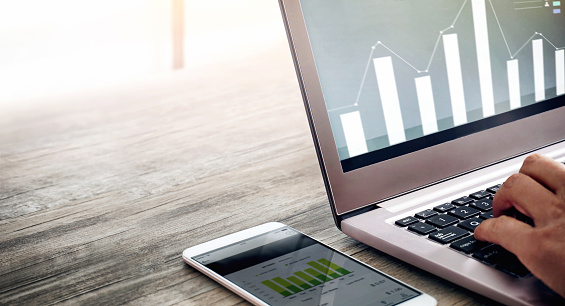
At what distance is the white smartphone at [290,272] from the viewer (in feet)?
1.44

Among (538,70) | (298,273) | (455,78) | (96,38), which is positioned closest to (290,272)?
(298,273)

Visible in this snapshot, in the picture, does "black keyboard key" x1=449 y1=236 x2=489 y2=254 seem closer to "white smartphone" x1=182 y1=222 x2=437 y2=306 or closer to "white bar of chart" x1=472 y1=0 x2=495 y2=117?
"white smartphone" x1=182 y1=222 x2=437 y2=306

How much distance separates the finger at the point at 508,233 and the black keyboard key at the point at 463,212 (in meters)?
0.05

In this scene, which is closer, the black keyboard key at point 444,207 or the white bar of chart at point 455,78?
the black keyboard key at point 444,207

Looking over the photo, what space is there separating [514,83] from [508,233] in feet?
1.09

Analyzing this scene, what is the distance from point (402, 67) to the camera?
0.63 metres

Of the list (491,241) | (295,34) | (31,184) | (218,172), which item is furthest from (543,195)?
(31,184)

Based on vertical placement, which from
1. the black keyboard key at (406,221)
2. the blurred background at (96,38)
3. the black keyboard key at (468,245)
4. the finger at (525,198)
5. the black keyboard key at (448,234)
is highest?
the blurred background at (96,38)

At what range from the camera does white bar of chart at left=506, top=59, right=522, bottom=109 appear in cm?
72

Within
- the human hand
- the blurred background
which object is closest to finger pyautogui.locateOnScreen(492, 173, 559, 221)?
the human hand

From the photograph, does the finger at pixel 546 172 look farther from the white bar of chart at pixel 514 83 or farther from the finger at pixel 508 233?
the white bar of chart at pixel 514 83

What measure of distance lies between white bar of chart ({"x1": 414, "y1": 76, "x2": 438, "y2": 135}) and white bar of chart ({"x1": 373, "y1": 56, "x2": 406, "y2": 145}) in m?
0.03

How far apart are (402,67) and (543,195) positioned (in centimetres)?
23

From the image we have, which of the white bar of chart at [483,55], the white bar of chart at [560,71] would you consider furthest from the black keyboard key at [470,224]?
the white bar of chart at [560,71]
